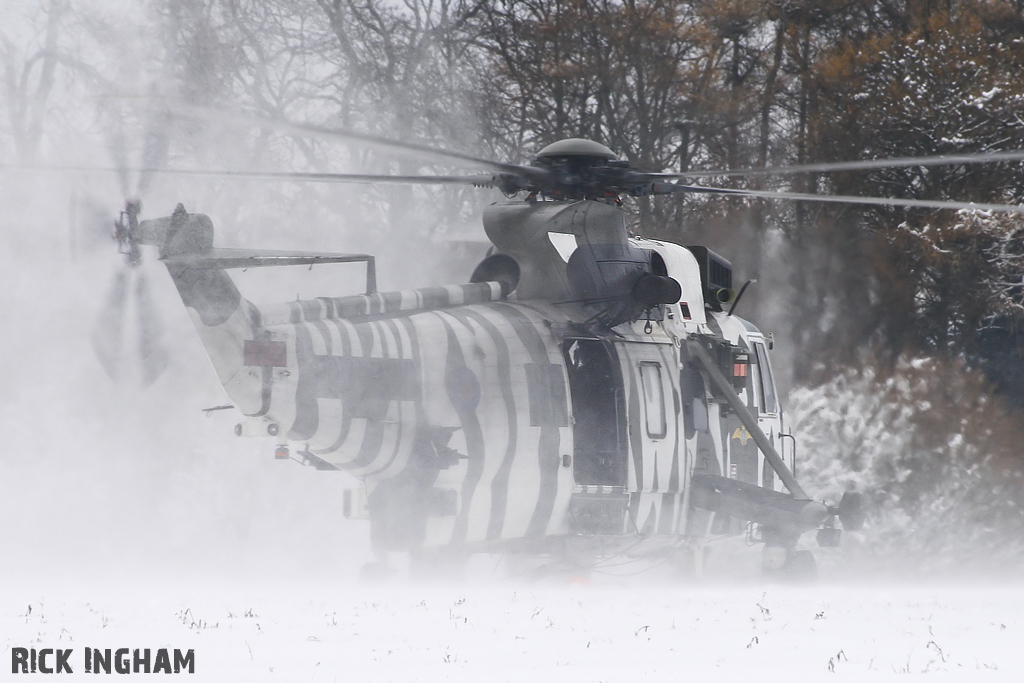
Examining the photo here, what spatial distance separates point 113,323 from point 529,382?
3310 mm

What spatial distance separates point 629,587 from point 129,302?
511 cm

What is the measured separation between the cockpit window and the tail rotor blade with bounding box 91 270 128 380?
6.39m

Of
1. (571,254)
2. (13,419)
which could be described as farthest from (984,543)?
(13,419)

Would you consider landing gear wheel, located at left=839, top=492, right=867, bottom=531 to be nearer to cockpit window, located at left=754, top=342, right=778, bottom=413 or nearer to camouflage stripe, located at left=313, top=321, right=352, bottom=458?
cockpit window, located at left=754, top=342, right=778, bottom=413

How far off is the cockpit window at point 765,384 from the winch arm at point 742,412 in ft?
3.68

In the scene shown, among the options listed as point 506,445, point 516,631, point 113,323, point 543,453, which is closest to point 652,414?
point 543,453

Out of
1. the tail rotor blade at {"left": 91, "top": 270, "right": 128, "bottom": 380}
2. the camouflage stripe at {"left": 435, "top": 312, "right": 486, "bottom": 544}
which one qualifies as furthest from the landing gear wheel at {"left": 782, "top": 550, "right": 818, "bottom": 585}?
the tail rotor blade at {"left": 91, "top": 270, "right": 128, "bottom": 380}

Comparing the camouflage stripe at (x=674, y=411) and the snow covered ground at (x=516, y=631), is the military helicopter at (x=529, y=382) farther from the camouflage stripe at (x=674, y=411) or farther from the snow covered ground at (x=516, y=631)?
the snow covered ground at (x=516, y=631)

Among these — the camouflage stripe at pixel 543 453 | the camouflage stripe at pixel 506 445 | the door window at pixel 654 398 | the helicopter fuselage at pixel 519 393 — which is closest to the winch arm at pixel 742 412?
the helicopter fuselage at pixel 519 393

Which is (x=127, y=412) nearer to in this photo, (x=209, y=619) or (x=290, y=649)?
(x=209, y=619)

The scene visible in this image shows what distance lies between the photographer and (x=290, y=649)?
23.6 feet

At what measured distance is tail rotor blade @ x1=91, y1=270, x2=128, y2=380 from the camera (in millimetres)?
9383

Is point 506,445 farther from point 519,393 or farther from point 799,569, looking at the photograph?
point 799,569

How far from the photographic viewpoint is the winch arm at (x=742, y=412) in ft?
37.4
